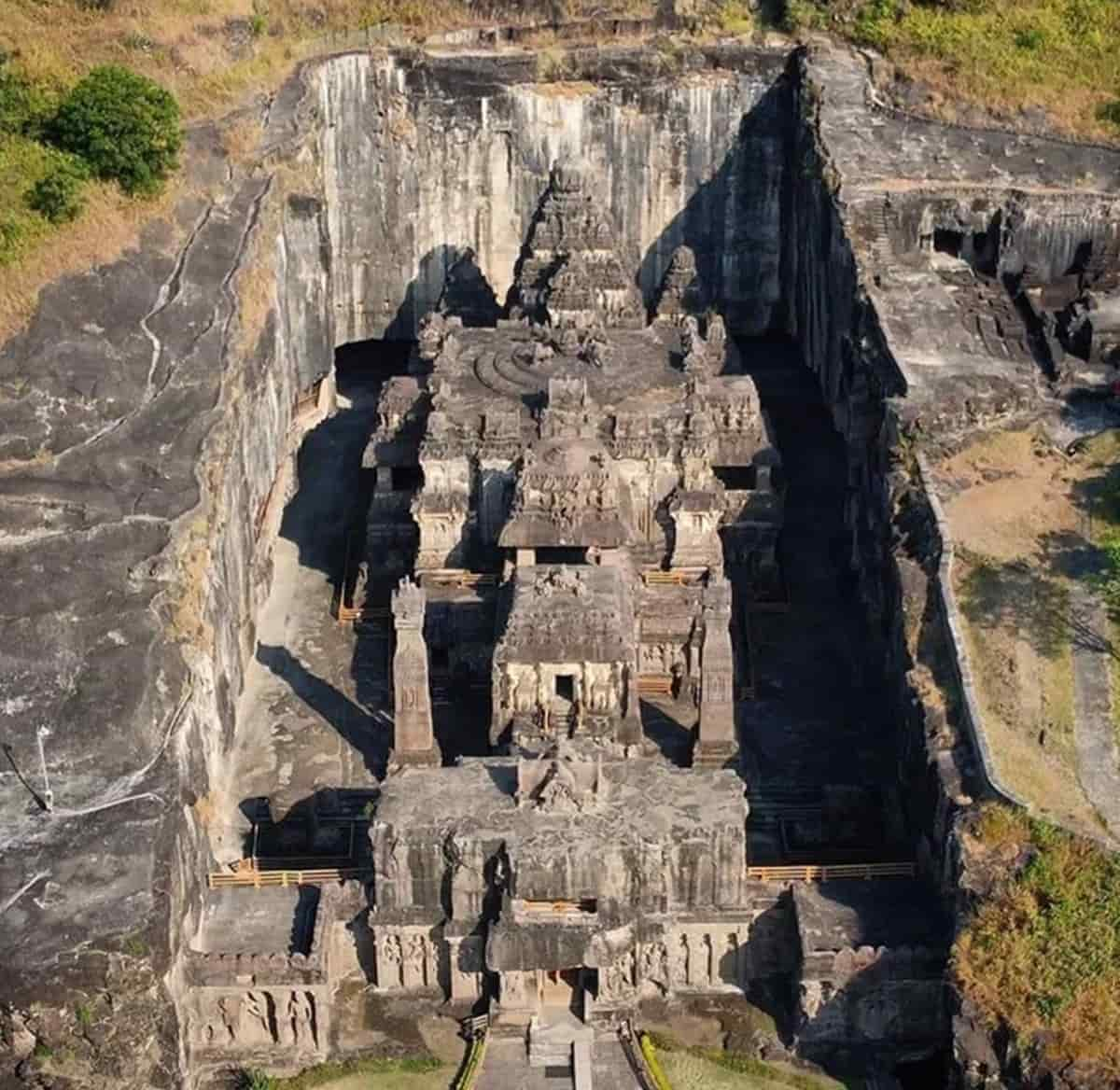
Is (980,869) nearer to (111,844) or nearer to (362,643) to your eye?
(111,844)

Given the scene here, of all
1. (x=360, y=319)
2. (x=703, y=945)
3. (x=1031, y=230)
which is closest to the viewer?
(x=703, y=945)

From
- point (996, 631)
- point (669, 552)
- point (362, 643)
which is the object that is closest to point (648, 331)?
point (669, 552)

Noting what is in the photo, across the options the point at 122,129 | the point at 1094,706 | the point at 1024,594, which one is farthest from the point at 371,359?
the point at 1094,706

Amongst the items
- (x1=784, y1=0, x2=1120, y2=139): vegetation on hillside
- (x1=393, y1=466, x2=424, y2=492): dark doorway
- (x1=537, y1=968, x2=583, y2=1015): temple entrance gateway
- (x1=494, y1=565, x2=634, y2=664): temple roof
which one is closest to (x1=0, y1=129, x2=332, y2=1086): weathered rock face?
(x1=393, y1=466, x2=424, y2=492): dark doorway

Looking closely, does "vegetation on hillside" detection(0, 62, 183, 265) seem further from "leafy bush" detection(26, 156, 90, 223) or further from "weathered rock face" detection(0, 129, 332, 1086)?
"weathered rock face" detection(0, 129, 332, 1086)

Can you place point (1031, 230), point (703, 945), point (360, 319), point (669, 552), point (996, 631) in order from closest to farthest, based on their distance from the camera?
1. point (703, 945)
2. point (996, 631)
3. point (669, 552)
4. point (1031, 230)
5. point (360, 319)


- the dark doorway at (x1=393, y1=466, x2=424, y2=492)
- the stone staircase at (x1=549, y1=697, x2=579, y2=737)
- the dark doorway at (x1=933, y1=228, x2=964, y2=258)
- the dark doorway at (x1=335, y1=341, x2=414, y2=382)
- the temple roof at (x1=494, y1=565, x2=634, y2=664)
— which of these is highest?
the dark doorway at (x1=933, y1=228, x2=964, y2=258)

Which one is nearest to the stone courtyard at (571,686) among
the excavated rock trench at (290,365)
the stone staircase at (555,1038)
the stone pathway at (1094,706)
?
the stone staircase at (555,1038)
